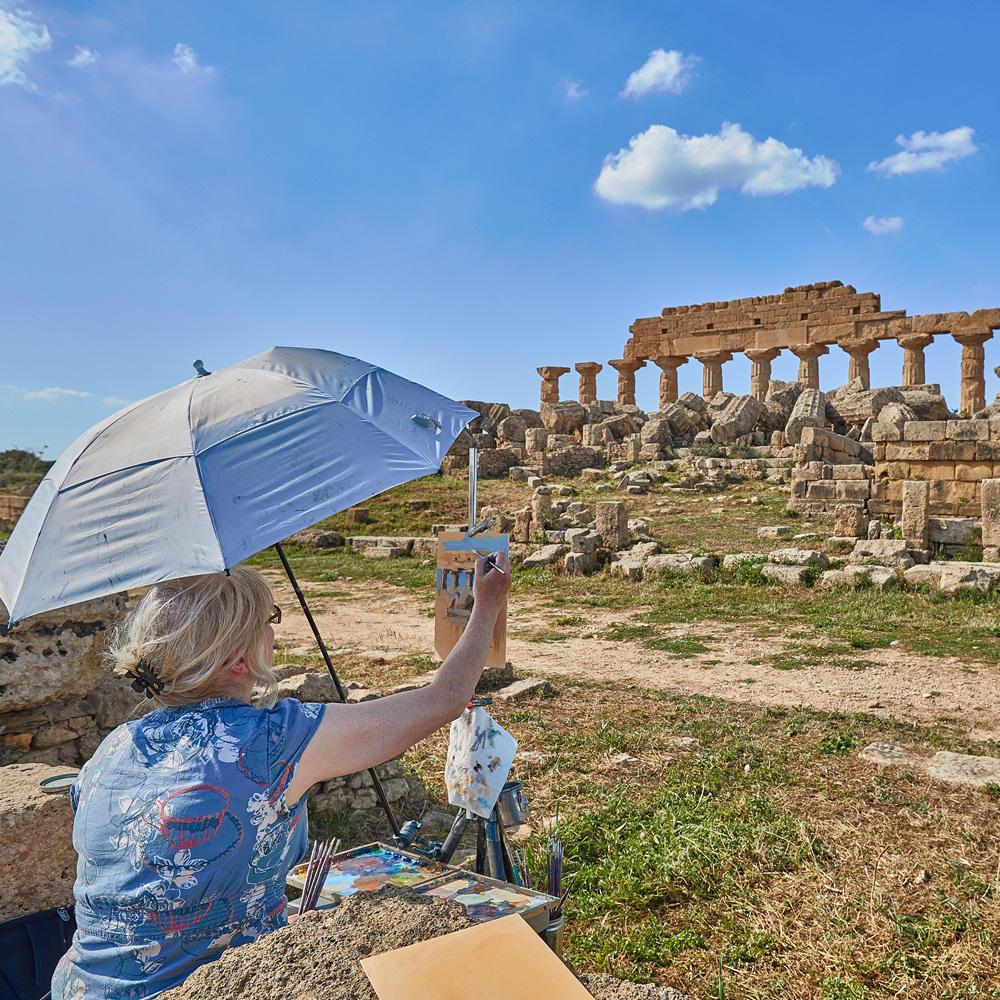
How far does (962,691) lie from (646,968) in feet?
15.5

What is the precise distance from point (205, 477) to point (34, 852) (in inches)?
64.4

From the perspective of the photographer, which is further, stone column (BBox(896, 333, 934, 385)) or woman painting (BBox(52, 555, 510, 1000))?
stone column (BBox(896, 333, 934, 385))

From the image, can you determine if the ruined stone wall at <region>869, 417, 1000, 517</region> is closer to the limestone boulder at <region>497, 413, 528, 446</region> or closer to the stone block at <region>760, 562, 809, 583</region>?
the stone block at <region>760, 562, 809, 583</region>

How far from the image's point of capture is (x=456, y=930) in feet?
5.18

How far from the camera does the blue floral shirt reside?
5.60 feet

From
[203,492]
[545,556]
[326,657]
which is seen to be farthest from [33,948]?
[545,556]

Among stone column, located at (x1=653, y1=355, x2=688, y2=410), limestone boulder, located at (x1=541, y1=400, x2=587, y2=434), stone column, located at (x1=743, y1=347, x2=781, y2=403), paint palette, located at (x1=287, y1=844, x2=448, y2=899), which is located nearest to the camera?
paint palette, located at (x1=287, y1=844, x2=448, y2=899)

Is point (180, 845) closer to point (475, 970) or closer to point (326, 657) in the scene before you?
point (475, 970)

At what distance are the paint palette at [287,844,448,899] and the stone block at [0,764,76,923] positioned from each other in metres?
0.87

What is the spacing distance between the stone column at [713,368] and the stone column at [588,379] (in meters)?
4.22

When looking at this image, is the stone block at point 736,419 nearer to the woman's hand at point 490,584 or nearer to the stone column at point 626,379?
the stone column at point 626,379

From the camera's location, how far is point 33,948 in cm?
271

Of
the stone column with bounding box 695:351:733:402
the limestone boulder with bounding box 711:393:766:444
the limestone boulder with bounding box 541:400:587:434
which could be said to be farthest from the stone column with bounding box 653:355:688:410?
the limestone boulder with bounding box 711:393:766:444

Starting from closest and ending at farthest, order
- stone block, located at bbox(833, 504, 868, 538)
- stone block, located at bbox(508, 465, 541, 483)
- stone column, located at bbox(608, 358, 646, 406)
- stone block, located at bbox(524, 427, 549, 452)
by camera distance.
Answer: stone block, located at bbox(833, 504, 868, 538)
stone block, located at bbox(508, 465, 541, 483)
stone block, located at bbox(524, 427, 549, 452)
stone column, located at bbox(608, 358, 646, 406)
